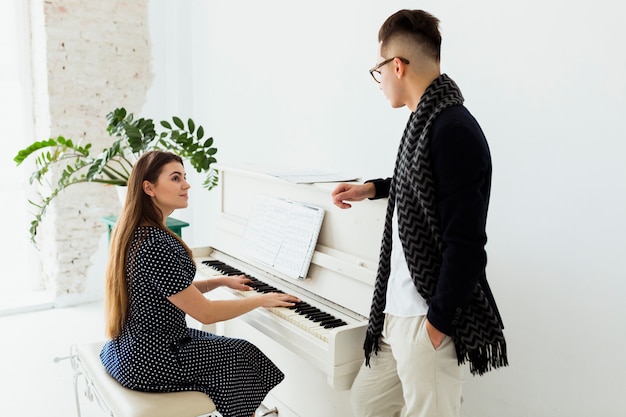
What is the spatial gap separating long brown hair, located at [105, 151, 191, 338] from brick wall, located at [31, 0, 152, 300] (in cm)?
218

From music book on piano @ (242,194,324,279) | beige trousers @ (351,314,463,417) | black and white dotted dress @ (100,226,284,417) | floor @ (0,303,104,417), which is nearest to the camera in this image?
beige trousers @ (351,314,463,417)

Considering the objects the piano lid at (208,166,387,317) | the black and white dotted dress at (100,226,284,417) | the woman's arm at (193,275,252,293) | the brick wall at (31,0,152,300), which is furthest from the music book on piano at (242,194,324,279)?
the brick wall at (31,0,152,300)

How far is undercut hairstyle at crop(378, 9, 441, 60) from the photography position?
5.07ft

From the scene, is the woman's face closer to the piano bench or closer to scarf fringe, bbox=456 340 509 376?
the piano bench

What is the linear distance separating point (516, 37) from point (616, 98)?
1.47 feet

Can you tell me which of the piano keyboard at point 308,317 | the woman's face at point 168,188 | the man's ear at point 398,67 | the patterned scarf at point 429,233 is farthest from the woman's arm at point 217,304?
the man's ear at point 398,67

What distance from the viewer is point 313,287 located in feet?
6.93

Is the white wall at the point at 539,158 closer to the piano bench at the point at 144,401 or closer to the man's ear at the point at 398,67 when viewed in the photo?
the man's ear at the point at 398,67

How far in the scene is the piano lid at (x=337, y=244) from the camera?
1.91 meters

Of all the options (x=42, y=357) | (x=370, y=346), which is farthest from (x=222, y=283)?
(x=42, y=357)

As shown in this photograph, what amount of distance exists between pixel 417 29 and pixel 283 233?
3.22ft

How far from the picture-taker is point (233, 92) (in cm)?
382

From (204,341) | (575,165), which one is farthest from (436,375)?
(575,165)

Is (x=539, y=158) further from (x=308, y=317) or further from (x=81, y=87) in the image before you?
(x=81, y=87)
